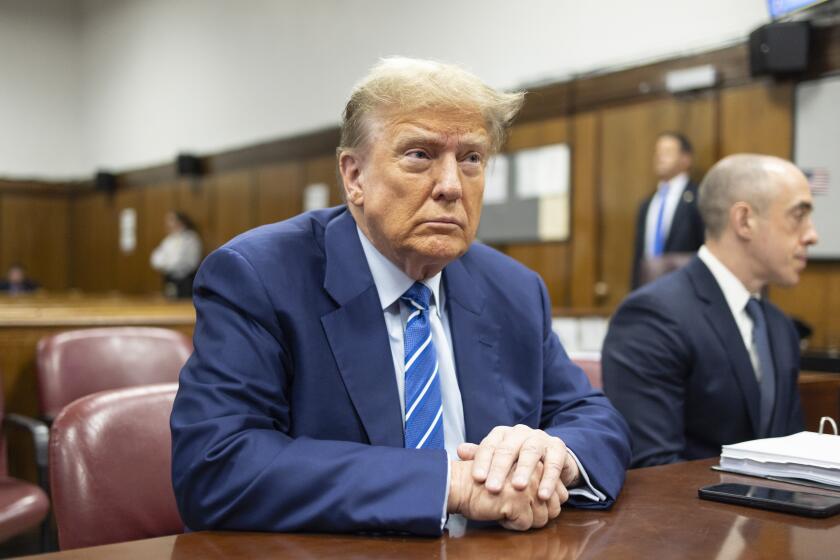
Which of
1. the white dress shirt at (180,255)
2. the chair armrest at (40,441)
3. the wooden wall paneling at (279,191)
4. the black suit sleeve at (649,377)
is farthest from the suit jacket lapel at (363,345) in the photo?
the white dress shirt at (180,255)

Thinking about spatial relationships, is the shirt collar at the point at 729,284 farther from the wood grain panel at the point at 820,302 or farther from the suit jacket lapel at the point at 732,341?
the wood grain panel at the point at 820,302

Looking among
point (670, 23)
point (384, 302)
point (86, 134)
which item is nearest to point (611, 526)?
point (384, 302)

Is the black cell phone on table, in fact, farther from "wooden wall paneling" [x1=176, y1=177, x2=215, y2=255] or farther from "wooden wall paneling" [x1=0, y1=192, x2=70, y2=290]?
"wooden wall paneling" [x1=0, y1=192, x2=70, y2=290]

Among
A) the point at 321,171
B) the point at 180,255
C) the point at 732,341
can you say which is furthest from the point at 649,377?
the point at 180,255

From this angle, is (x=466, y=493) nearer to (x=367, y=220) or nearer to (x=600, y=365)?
(x=367, y=220)

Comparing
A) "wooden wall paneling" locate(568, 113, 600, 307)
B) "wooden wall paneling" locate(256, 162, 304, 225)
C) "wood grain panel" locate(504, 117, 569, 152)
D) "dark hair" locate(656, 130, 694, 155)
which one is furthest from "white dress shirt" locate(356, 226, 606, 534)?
"wooden wall paneling" locate(256, 162, 304, 225)

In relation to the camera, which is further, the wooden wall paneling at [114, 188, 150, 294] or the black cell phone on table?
the wooden wall paneling at [114, 188, 150, 294]

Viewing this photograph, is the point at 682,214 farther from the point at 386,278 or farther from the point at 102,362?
the point at 386,278

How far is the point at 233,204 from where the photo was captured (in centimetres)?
1130

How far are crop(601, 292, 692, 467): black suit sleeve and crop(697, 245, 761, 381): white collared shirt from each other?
0.21m

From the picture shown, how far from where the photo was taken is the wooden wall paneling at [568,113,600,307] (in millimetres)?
7129

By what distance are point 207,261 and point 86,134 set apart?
14.3 m

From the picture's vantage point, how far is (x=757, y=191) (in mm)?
2705

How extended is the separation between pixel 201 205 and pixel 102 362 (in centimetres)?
893
